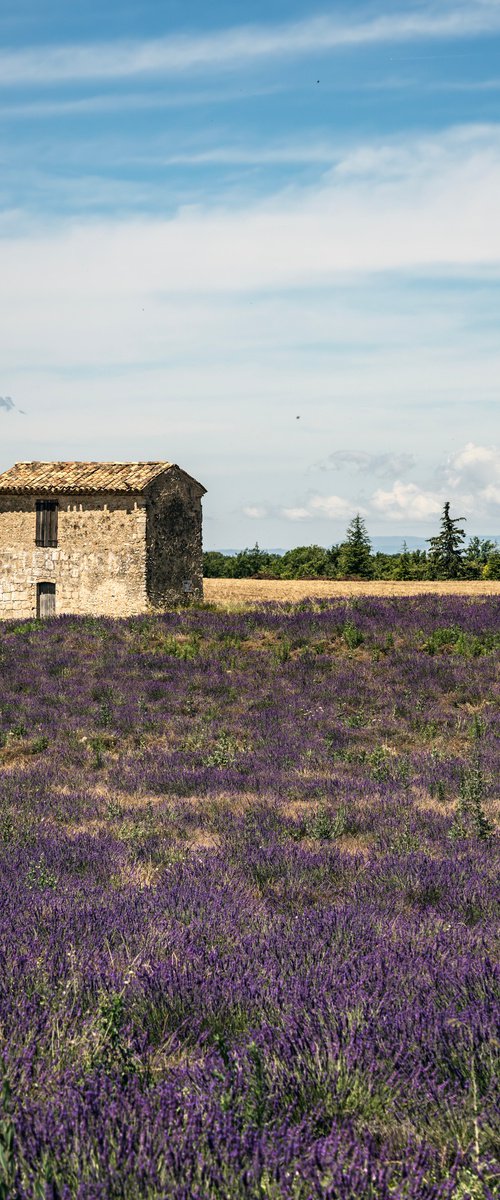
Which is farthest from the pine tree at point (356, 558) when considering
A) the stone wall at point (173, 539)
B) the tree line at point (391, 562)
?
the stone wall at point (173, 539)

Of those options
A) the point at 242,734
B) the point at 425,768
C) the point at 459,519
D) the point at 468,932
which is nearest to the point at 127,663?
the point at 242,734

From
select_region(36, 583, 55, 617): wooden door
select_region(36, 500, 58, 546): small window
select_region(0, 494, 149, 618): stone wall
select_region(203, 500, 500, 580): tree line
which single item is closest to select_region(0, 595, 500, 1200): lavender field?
select_region(0, 494, 149, 618): stone wall

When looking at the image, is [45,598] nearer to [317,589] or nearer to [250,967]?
[317,589]

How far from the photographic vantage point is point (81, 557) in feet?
89.2

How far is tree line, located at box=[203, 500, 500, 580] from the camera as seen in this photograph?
48219 millimetres

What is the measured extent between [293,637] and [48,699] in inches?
220

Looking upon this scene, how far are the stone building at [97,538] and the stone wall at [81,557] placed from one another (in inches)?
1.3

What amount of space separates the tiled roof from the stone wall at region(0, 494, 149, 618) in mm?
393

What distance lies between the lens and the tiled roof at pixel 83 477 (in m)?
26.5

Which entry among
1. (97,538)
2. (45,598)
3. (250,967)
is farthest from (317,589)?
(250,967)

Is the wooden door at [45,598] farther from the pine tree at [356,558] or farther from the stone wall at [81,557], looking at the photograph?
the pine tree at [356,558]

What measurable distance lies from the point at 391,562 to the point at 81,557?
2888cm

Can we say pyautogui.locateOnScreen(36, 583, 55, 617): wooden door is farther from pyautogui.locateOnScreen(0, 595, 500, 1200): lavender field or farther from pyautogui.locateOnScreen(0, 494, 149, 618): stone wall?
pyautogui.locateOnScreen(0, 595, 500, 1200): lavender field

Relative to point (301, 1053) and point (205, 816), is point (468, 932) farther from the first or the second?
point (205, 816)
